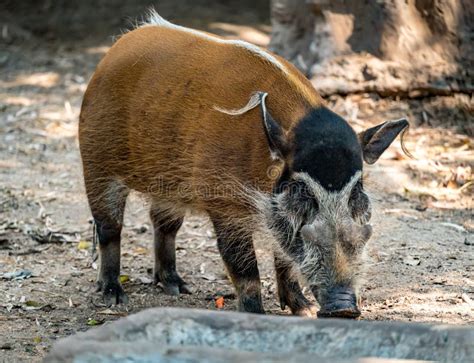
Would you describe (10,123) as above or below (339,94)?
below

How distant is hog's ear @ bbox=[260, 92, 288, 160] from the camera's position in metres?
4.83

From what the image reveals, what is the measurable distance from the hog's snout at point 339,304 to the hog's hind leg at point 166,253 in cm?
171

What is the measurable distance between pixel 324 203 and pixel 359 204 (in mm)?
216

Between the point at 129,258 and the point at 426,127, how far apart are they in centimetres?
337

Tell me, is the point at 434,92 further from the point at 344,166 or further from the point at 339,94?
the point at 344,166

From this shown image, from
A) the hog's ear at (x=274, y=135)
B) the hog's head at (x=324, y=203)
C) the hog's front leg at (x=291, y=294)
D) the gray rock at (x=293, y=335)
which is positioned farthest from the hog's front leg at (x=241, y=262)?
the gray rock at (x=293, y=335)

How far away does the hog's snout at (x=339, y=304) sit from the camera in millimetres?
4539

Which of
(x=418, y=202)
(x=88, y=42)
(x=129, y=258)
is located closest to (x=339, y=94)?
(x=418, y=202)

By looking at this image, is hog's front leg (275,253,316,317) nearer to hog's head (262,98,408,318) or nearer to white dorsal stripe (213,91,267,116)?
hog's head (262,98,408,318)

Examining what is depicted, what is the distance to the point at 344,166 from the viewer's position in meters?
4.77

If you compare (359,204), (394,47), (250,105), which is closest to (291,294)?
(359,204)

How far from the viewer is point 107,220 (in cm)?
610

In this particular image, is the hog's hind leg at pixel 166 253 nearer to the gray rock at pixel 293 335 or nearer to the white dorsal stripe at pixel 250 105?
the white dorsal stripe at pixel 250 105

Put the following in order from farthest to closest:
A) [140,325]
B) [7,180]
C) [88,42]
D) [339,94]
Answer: [88,42] < [339,94] < [7,180] < [140,325]
